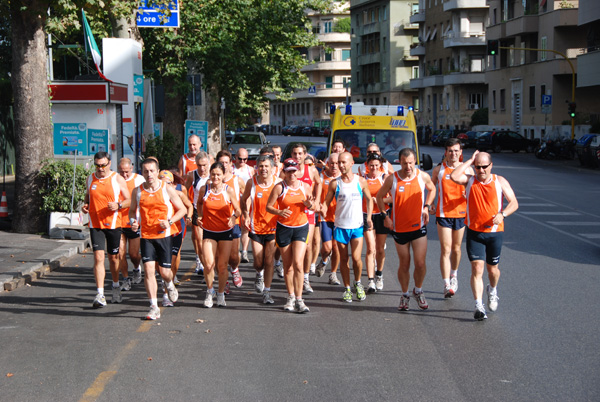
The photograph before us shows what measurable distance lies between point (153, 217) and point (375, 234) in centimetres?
325

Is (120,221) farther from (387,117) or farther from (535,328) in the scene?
(387,117)

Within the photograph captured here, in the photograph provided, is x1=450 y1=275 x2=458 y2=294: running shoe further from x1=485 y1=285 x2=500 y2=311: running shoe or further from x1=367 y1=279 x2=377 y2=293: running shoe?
x1=485 y1=285 x2=500 y2=311: running shoe

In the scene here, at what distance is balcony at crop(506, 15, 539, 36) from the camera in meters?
59.8

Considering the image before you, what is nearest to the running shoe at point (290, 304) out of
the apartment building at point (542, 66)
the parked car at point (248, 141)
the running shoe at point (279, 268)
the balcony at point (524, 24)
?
the running shoe at point (279, 268)

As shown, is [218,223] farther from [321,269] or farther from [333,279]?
[321,269]

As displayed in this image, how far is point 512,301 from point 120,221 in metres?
4.72

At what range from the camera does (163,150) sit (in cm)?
2755

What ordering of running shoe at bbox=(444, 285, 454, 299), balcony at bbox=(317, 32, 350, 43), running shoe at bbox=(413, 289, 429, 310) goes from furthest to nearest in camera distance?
balcony at bbox=(317, 32, 350, 43) → running shoe at bbox=(444, 285, 454, 299) → running shoe at bbox=(413, 289, 429, 310)

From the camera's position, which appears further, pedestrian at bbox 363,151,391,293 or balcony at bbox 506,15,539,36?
balcony at bbox 506,15,539,36

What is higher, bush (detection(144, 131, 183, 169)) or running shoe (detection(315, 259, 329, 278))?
bush (detection(144, 131, 183, 169))

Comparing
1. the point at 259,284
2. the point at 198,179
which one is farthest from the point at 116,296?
the point at 198,179

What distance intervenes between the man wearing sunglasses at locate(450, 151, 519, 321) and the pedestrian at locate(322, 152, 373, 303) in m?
1.40

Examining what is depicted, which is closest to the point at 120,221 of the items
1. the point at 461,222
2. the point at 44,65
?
the point at 461,222

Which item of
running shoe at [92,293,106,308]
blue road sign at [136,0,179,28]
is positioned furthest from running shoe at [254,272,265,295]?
blue road sign at [136,0,179,28]
